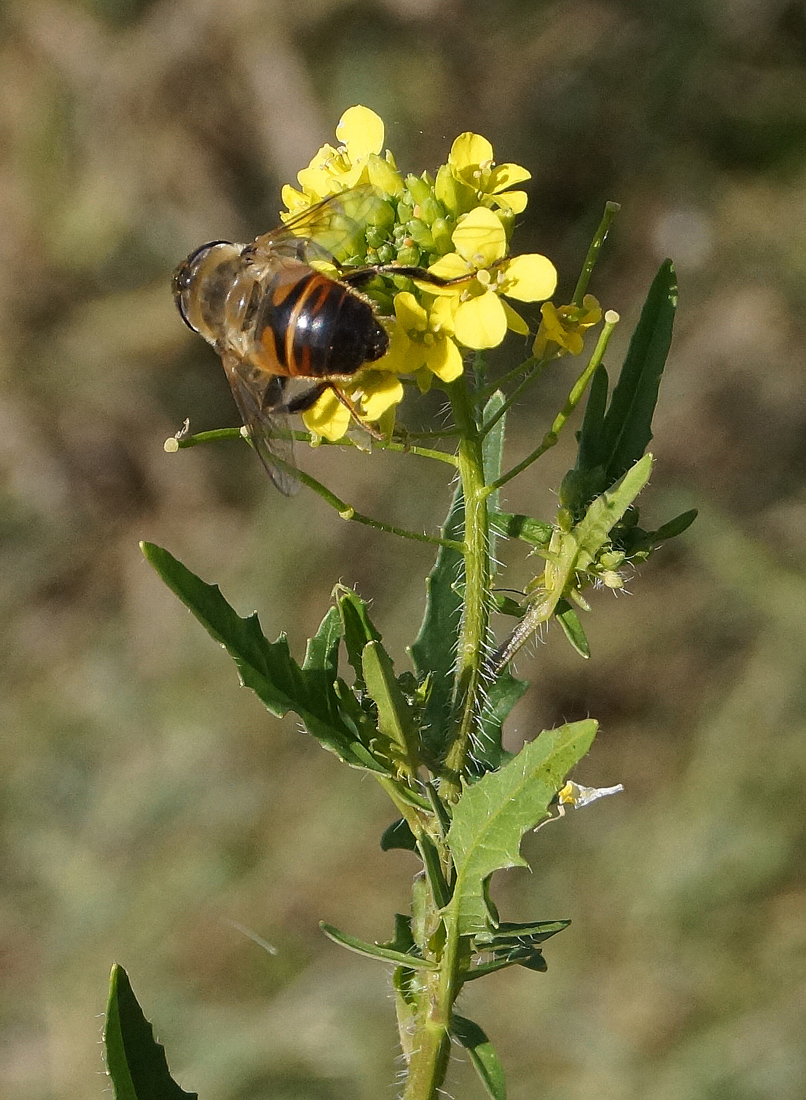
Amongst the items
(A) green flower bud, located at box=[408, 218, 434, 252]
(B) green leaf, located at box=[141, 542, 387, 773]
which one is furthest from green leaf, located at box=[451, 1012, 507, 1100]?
(A) green flower bud, located at box=[408, 218, 434, 252]

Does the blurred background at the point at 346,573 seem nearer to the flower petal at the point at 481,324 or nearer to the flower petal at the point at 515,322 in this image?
A: the flower petal at the point at 515,322

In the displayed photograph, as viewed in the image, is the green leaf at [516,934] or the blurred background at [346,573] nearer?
the green leaf at [516,934]

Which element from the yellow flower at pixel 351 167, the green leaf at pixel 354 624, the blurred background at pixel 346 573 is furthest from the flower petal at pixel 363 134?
the blurred background at pixel 346 573

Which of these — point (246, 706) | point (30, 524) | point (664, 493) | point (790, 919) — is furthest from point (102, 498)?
point (790, 919)

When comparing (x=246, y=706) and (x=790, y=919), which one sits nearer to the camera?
(x=790, y=919)

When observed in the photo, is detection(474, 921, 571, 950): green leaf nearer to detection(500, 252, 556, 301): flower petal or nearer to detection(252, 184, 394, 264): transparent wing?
detection(500, 252, 556, 301): flower petal

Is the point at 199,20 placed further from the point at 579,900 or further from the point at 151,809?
the point at 579,900

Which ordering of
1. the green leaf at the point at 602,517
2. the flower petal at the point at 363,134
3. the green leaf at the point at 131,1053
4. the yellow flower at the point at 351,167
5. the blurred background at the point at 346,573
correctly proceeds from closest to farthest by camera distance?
the green leaf at the point at 602,517
the green leaf at the point at 131,1053
the yellow flower at the point at 351,167
the flower petal at the point at 363,134
the blurred background at the point at 346,573
